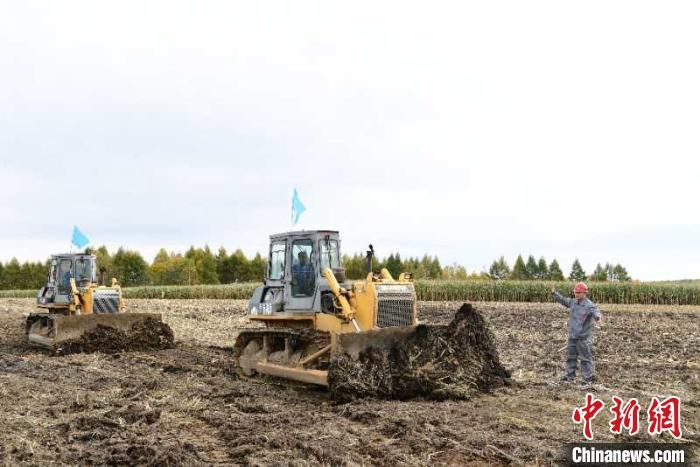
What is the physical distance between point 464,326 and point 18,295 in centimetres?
5911

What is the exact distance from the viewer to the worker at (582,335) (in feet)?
42.8

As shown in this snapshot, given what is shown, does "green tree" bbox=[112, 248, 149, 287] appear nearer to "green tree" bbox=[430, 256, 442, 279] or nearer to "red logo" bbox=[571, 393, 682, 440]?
"green tree" bbox=[430, 256, 442, 279]

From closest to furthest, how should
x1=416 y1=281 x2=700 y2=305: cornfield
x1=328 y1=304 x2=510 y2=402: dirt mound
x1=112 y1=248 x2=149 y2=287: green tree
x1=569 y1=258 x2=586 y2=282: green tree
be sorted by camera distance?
x1=328 y1=304 x2=510 y2=402: dirt mound, x1=416 y1=281 x2=700 y2=305: cornfield, x1=569 y1=258 x2=586 y2=282: green tree, x1=112 y1=248 x2=149 y2=287: green tree

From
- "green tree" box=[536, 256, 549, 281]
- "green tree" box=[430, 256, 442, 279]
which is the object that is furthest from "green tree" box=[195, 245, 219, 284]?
"green tree" box=[536, 256, 549, 281]

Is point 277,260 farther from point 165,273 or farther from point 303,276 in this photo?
point 165,273

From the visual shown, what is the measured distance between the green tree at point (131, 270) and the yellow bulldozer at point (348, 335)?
181 ft

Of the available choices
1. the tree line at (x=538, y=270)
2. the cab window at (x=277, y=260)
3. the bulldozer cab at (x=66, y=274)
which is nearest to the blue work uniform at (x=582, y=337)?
the cab window at (x=277, y=260)

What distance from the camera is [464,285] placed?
44094 millimetres

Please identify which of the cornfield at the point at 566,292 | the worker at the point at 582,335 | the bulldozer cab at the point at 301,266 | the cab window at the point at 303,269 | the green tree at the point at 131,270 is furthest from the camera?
the green tree at the point at 131,270

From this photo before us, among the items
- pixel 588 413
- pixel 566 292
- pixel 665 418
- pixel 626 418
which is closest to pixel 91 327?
pixel 588 413

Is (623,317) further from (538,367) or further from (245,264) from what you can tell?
(245,264)

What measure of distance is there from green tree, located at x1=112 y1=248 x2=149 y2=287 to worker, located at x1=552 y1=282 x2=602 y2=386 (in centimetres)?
5806

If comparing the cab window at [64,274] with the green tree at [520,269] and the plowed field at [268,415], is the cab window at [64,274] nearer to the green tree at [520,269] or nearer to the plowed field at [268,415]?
the plowed field at [268,415]

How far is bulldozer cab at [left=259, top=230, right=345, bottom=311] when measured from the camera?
1316cm
